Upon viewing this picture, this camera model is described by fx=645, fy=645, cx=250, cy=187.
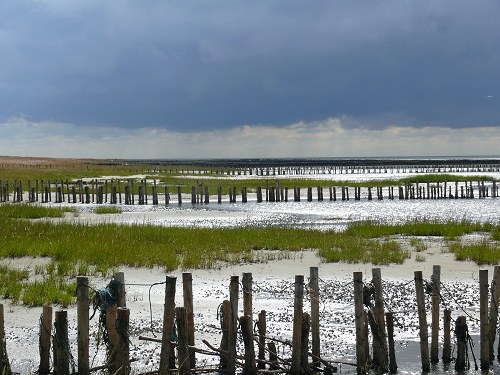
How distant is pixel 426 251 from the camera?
21.5m

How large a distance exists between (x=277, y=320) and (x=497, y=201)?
143 feet

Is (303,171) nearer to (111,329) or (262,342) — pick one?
(262,342)

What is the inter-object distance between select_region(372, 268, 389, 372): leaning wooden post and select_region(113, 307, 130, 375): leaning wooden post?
3.65 m

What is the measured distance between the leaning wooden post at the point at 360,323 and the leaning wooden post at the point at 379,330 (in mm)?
226

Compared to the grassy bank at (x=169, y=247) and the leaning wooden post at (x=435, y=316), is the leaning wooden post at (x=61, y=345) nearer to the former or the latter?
the grassy bank at (x=169, y=247)

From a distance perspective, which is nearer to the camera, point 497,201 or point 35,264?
point 35,264

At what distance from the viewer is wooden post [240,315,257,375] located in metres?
9.10

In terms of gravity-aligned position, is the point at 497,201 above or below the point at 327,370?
above

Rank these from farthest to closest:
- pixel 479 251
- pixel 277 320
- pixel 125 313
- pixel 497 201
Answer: pixel 497 201, pixel 479 251, pixel 277 320, pixel 125 313

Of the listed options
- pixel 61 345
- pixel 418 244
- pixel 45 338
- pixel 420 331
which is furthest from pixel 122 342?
pixel 418 244

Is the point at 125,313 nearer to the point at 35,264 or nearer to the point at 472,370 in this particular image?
the point at 472,370

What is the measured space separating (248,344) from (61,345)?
8.57 ft

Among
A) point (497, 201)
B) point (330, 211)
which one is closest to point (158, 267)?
point (330, 211)

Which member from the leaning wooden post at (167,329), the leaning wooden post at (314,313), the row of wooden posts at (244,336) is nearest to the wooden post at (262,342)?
the row of wooden posts at (244,336)
